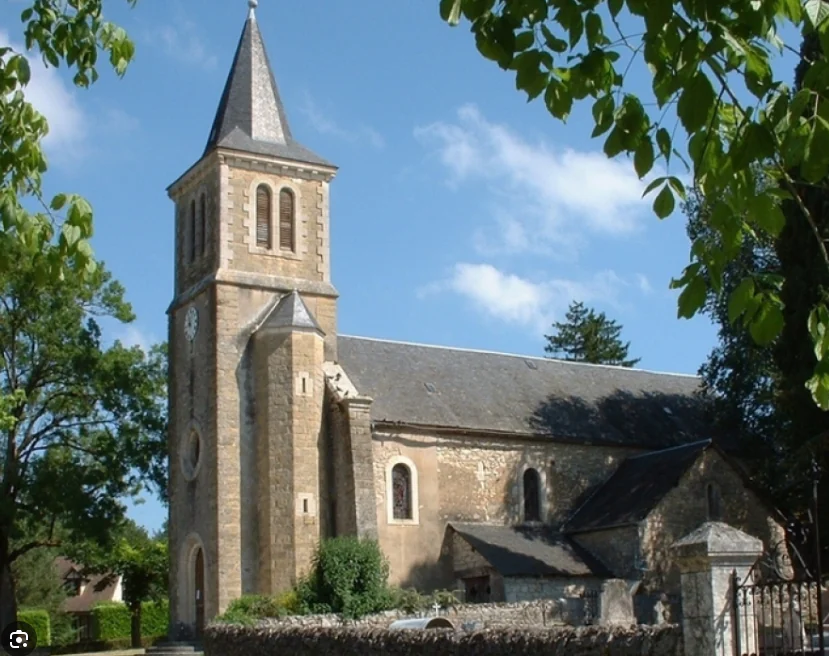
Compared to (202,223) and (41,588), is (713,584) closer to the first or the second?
(202,223)

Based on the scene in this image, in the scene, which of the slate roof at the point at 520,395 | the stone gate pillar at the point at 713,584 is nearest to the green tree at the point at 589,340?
the slate roof at the point at 520,395

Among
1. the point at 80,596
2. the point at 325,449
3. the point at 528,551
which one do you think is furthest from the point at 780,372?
the point at 80,596

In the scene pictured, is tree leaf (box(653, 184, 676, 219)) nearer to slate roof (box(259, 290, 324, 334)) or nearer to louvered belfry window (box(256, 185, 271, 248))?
slate roof (box(259, 290, 324, 334))

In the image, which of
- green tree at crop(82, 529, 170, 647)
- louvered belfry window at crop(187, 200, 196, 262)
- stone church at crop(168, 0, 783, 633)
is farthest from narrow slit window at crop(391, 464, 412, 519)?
green tree at crop(82, 529, 170, 647)

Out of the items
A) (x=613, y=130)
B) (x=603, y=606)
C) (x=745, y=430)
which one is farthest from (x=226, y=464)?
(x=613, y=130)

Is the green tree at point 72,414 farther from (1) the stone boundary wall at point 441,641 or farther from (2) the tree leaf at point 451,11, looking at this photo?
(2) the tree leaf at point 451,11

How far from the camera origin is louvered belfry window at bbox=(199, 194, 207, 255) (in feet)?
115

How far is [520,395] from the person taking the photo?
126ft

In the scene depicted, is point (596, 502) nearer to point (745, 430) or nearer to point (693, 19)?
point (745, 430)

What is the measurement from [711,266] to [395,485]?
2892 centimetres

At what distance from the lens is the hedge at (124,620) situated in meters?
52.8

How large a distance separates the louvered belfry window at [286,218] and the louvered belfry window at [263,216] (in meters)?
0.37

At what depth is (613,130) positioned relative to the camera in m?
5.40

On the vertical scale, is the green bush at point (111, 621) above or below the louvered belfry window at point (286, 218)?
below
